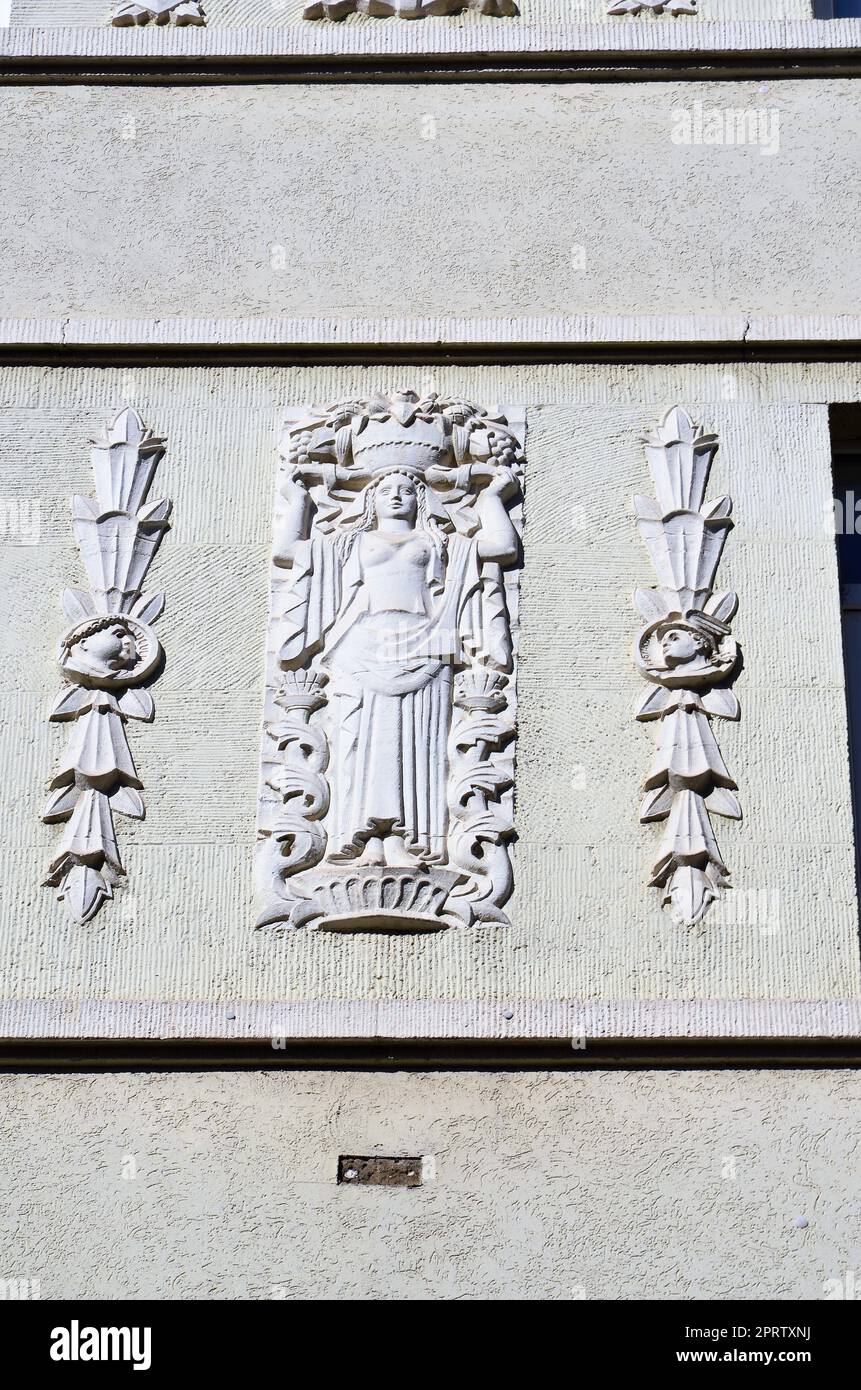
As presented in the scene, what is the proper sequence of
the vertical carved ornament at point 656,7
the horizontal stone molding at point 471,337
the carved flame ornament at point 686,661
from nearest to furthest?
1. the carved flame ornament at point 686,661
2. the horizontal stone molding at point 471,337
3. the vertical carved ornament at point 656,7

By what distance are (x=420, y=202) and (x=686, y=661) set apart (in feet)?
6.27

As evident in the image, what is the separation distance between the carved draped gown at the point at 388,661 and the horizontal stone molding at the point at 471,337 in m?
0.69

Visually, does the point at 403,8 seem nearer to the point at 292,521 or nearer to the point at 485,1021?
the point at 292,521

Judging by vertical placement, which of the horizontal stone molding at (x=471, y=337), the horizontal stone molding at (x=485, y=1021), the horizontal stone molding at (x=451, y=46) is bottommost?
the horizontal stone molding at (x=485, y=1021)

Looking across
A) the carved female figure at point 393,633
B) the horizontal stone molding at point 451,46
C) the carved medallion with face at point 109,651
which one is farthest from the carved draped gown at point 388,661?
the horizontal stone molding at point 451,46

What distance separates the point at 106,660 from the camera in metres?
7.07

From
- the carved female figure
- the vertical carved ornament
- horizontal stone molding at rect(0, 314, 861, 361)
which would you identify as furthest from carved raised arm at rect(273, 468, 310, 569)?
the vertical carved ornament

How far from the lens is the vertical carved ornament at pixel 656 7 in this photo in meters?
8.21

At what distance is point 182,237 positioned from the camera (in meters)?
7.77

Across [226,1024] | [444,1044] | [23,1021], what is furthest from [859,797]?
[23,1021]

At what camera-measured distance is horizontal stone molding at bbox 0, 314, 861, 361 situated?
745cm

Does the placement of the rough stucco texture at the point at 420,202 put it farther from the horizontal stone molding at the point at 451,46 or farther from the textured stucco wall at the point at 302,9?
the textured stucco wall at the point at 302,9

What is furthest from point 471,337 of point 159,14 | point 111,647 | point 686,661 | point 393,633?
point 159,14

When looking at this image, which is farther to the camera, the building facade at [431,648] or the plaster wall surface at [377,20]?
the plaster wall surface at [377,20]
